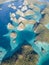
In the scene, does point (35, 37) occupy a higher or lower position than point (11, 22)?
lower

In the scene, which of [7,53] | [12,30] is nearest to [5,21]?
[12,30]

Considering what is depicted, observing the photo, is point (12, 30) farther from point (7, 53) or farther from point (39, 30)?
point (7, 53)

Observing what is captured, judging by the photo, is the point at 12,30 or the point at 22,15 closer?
the point at 12,30

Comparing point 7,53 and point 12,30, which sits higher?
point 12,30

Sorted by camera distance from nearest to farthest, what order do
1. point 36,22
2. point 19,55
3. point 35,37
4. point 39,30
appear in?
point 19,55 < point 35,37 < point 39,30 < point 36,22

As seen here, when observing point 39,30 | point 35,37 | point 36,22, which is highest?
point 36,22

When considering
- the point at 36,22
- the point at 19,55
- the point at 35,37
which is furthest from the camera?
the point at 36,22

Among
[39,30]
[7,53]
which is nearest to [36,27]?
[39,30]

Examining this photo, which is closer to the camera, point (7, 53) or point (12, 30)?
point (7, 53)

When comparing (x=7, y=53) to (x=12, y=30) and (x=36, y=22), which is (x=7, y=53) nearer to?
(x=12, y=30)
